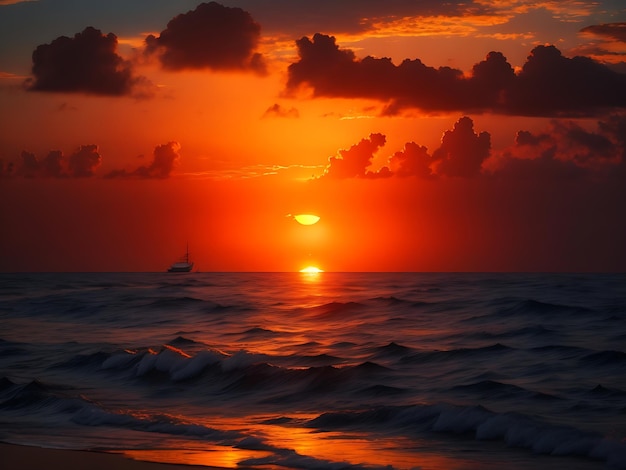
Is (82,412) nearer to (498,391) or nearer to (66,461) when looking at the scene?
(66,461)

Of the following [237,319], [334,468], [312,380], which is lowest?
[237,319]

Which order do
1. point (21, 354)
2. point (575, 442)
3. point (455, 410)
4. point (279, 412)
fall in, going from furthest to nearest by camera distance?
point (21, 354)
point (279, 412)
point (455, 410)
point (575, 442)

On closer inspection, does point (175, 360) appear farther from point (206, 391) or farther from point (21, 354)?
point (21, 354)

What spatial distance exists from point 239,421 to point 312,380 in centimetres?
544

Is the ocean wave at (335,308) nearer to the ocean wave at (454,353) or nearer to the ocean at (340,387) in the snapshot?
the ocean at (340,387)

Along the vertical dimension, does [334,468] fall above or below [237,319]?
above

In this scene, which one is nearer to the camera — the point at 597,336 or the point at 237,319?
the point at 597,336

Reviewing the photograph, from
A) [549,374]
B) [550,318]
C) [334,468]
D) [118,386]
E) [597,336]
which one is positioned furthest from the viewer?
[550,318]

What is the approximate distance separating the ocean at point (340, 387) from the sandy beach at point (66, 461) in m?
0.55

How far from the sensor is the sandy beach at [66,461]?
56.6 feet

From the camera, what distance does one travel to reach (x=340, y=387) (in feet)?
89.1

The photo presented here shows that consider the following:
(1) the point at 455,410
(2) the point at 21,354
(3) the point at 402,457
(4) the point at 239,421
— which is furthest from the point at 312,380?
(2) the point at 21,354

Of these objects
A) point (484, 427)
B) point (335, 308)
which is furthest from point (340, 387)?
point (335, 308)

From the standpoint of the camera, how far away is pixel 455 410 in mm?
21703
